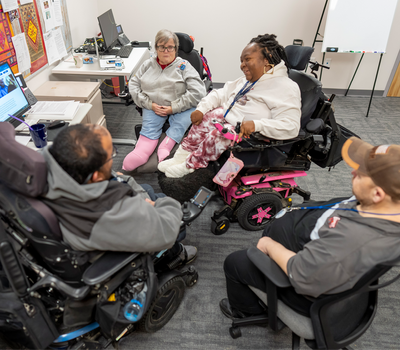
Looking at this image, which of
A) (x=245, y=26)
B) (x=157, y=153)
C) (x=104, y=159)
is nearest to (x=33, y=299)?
(x=104, y=159)

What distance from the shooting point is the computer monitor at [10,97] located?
1.76 m

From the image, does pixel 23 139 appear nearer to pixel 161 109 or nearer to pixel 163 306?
pixel 161 109

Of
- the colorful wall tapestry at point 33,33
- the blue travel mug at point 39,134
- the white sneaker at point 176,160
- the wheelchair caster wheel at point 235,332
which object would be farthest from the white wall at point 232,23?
the wheelchair caster wheel at point 235,332

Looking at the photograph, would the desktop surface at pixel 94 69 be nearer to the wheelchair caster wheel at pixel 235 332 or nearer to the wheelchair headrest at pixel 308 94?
the wheelchair headrest at pixel 308 94

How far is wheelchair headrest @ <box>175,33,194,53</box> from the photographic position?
255cm

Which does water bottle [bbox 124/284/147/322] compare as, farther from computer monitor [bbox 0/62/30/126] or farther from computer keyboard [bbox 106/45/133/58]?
computer keyboard [bbox 106/45/133/58]

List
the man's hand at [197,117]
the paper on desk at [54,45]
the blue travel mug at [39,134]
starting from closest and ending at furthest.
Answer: the blue travel mug at [39,134], the man's hand at [197,117], the paper on desk at [54,45]

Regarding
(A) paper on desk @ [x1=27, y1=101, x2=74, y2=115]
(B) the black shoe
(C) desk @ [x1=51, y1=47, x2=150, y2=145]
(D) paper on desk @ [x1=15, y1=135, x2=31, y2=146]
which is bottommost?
(B) the black shoe

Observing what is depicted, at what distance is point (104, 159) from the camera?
3.17ft

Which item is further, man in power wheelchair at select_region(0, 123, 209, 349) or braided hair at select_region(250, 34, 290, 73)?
braided hair at select_region(250, 34, 290, 73)

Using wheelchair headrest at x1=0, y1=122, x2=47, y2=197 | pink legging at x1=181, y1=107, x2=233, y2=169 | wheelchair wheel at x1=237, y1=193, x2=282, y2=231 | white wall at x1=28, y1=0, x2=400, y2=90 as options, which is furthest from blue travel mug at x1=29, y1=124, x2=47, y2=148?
white wall at x1=28, y1=0, x2=400, y2=90

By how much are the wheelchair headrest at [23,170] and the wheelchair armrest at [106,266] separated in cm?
31

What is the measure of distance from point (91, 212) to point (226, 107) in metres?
1.40

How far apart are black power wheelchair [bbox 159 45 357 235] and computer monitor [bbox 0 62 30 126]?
3.29 ft
